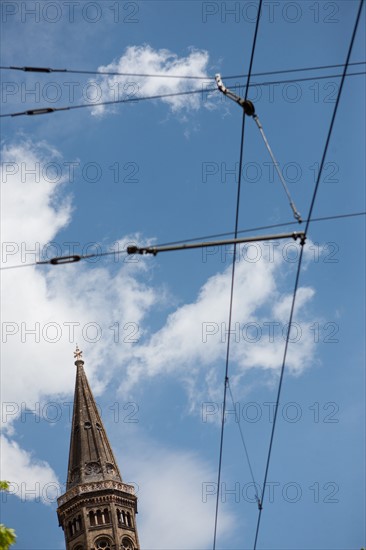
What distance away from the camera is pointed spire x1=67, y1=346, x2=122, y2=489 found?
78.5 m

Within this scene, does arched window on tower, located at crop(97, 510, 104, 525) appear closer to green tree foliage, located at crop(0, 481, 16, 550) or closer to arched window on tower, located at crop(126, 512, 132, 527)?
arched window on tower, located at crop(126, 512, 132, 527)

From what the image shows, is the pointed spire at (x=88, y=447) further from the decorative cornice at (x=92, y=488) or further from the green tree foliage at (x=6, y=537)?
the green tree foliage at (x=6, y=537)

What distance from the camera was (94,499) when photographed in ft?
250

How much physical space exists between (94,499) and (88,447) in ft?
17.3

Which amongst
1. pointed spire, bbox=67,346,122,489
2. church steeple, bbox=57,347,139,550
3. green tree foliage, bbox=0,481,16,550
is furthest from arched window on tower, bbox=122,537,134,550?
green tree foliage, bbox=0,481,16,550

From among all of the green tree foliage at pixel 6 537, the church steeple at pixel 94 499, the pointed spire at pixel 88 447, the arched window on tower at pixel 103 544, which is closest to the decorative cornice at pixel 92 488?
the church steeple at pixel 94 499

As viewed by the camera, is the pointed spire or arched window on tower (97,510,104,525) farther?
the pointed spire

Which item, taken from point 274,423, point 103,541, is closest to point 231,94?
point 274,423

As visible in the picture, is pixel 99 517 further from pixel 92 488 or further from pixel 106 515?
pixel 92 488

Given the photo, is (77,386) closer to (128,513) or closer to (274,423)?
(128,513)

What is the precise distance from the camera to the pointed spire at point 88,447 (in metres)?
78.5

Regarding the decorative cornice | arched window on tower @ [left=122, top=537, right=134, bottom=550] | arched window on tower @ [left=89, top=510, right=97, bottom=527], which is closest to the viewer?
arched window on tower @ [left=122, top=537, right=134, bottom=550]

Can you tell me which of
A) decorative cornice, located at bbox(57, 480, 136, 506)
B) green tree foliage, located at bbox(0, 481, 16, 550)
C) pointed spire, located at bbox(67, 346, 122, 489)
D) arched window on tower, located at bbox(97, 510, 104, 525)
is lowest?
green tree foliage, located at bbox(0, 481, 16, 550)

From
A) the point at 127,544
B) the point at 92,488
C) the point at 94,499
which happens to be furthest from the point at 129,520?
the point at 92,488
